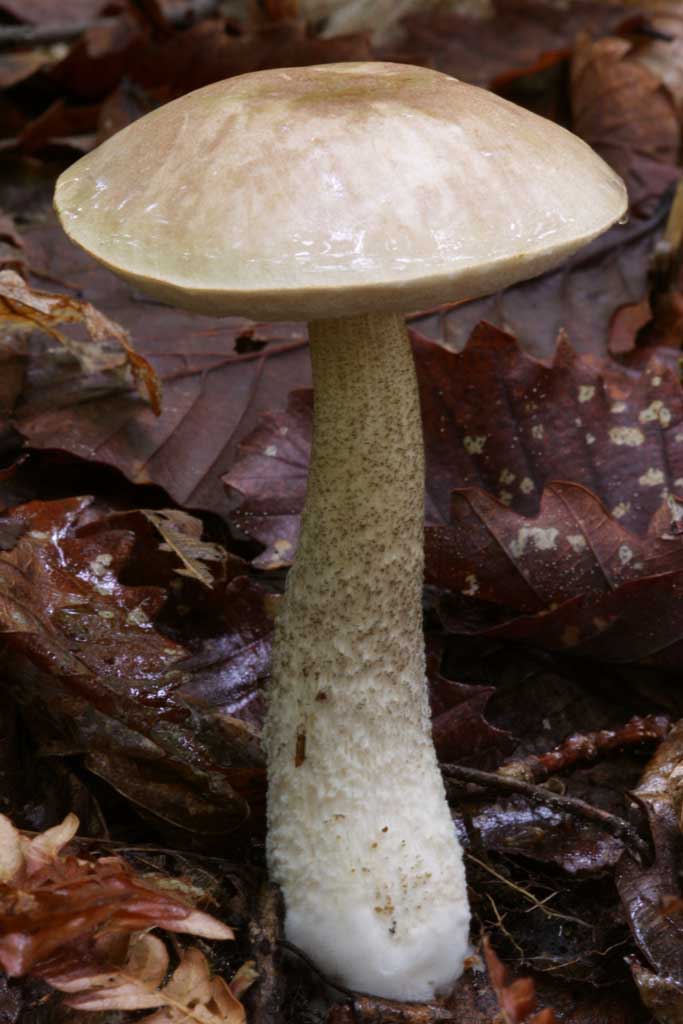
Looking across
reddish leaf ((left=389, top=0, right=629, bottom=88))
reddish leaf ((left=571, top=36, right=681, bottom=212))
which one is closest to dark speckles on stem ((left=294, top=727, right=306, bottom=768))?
reddish leaf ((left=571, top=36, right=681, bottom=212))


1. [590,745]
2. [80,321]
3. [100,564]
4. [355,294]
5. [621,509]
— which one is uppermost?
[355,294]

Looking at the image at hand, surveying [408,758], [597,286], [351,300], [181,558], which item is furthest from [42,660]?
[597,286]

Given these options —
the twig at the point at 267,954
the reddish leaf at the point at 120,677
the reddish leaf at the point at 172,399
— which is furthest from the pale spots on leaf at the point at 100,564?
the twig at the point at 267,954

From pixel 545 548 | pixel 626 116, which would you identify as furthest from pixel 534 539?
pixel 626 116

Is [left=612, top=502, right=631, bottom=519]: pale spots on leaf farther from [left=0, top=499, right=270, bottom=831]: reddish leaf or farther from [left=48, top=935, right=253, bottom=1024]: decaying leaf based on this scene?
[left=48, top=935, right=253, bottom=1024]: decaying leaf

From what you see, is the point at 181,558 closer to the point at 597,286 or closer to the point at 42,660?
the point at 42,660

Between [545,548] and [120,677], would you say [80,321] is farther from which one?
[545,548]

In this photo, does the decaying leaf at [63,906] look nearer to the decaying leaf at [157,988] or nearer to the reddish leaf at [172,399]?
the decaying leaf at [157,988]
